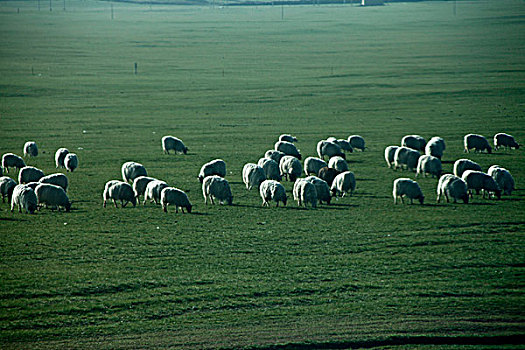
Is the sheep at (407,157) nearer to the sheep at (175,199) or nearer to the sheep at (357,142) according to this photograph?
the sheep at (357,142)

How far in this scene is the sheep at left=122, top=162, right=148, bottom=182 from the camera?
86.0 feet

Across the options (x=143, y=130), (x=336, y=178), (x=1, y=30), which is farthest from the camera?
(x=1, y=30)

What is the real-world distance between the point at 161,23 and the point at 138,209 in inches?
6419

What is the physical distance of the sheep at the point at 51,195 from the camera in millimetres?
22734

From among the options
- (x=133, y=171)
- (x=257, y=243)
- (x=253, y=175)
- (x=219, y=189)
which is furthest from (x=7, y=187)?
(x=257, y=243)

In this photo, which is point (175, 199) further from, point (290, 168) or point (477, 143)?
point (477, 143)

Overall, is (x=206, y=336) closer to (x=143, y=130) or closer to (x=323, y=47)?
(x=143, y=130)

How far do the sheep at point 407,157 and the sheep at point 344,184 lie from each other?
16.2 feet

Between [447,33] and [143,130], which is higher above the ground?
[447,33]

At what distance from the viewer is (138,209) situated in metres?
23.4

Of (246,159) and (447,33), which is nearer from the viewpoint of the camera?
(246,159)

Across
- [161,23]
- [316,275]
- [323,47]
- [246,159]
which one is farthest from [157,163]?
[161,23]

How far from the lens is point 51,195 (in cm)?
2273

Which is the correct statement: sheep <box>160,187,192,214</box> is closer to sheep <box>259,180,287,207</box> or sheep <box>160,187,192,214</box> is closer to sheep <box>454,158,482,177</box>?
sheep <box>259,180,287,207</box>
